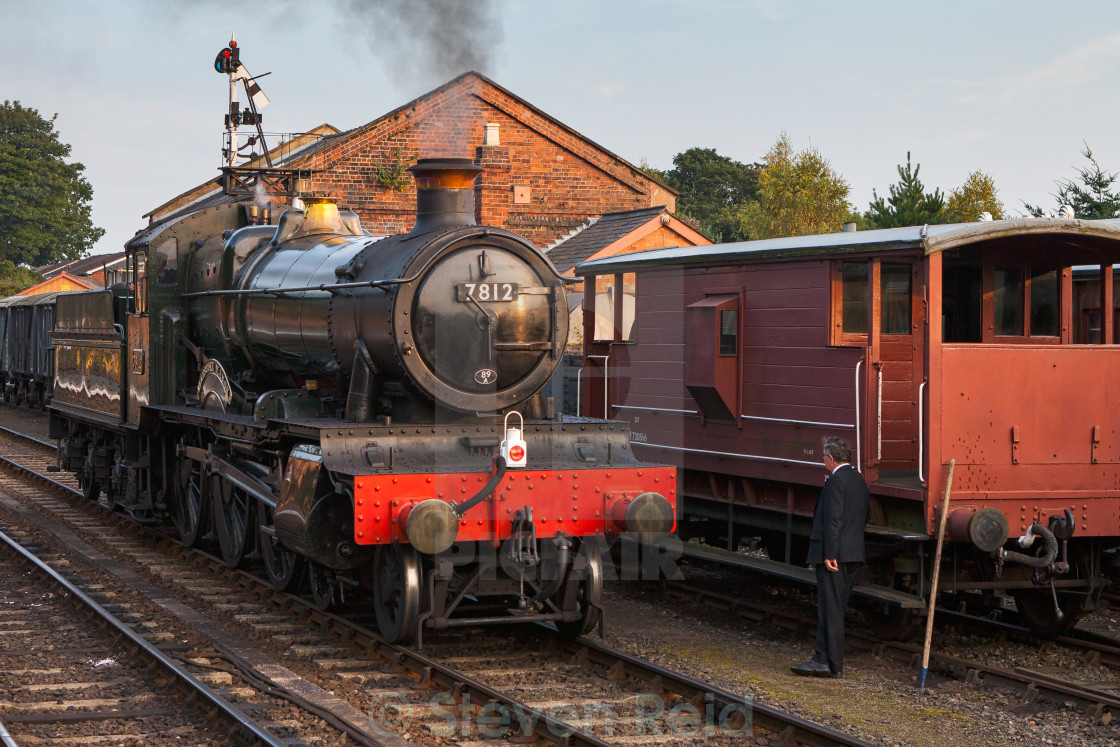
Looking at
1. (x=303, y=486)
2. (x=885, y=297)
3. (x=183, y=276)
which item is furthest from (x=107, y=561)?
(x=885, y=297)

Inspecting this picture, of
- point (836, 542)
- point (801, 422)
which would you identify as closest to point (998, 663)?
point (836, 542)

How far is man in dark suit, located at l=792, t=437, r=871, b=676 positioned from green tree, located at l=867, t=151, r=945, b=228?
2200cm

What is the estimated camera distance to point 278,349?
30.9 feet

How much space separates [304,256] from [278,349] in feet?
2.45

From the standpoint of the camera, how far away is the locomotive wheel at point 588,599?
775 centimetres

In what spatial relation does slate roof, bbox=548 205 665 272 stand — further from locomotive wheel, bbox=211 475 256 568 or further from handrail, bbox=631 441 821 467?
locomotive wheel, bbox=211 475 256 568

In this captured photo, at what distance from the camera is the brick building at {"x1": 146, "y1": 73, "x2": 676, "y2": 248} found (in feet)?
91.9

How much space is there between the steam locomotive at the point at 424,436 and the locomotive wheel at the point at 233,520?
0.09ft

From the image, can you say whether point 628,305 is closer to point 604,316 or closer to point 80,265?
point 604,316

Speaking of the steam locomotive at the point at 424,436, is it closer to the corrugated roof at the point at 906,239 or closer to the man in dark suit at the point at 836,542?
the man in dark suit at the point at 836,542

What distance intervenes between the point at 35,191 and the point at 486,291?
72609 millimetres

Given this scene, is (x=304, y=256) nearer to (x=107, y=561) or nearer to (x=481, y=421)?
(x=481, y=421)

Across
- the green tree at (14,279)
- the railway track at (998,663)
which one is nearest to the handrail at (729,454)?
the railway track at (998,663)

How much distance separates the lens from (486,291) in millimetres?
7871
